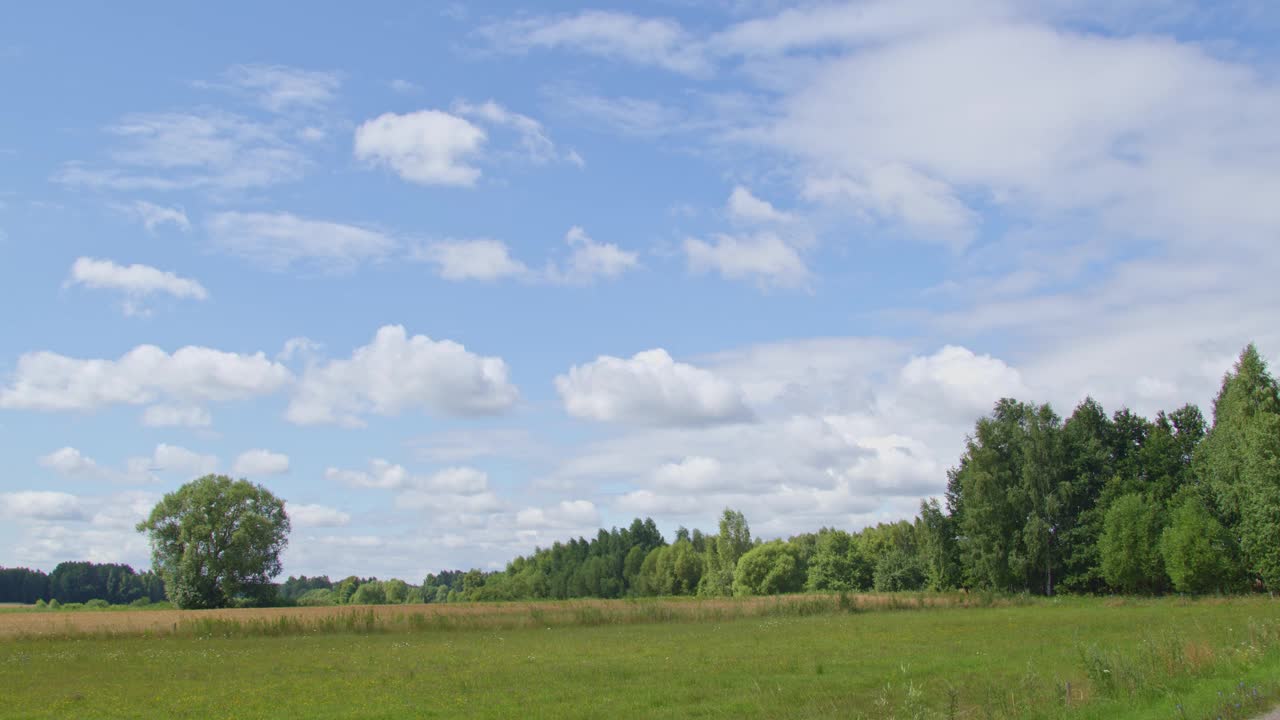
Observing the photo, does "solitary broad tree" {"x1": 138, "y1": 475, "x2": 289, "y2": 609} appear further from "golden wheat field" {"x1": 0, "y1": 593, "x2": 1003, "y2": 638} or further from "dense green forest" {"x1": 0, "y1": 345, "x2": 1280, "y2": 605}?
"golden wheat field" {"x1": 0, "y1": 593, "x2": 1003, "y2": 638}

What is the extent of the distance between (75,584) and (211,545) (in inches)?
3997

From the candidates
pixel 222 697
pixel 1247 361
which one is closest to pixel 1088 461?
pixel 1247 361

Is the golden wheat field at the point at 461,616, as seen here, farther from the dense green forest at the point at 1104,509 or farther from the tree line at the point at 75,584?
the tree line at the point at 75,584

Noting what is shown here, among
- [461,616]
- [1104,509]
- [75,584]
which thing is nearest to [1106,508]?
[1104,509]

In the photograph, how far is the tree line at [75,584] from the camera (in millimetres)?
163375

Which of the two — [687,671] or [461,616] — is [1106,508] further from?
[687,671]

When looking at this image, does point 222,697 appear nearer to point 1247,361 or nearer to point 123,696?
point 123,696

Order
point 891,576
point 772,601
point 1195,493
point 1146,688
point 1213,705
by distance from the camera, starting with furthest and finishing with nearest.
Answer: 1. point 891,576
2. point 1195,493
3. point 772,601
4. point 1146,688
5. point 1213,705

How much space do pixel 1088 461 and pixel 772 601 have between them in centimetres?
3723

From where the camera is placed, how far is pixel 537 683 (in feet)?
83.1

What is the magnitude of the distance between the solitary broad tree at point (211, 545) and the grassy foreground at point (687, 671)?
4388 cm

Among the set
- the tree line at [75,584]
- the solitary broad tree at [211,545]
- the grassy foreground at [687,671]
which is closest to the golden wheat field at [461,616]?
the grassy foreground at [687,671]

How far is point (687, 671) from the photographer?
2709cm

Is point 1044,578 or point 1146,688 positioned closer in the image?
point 1146,688
